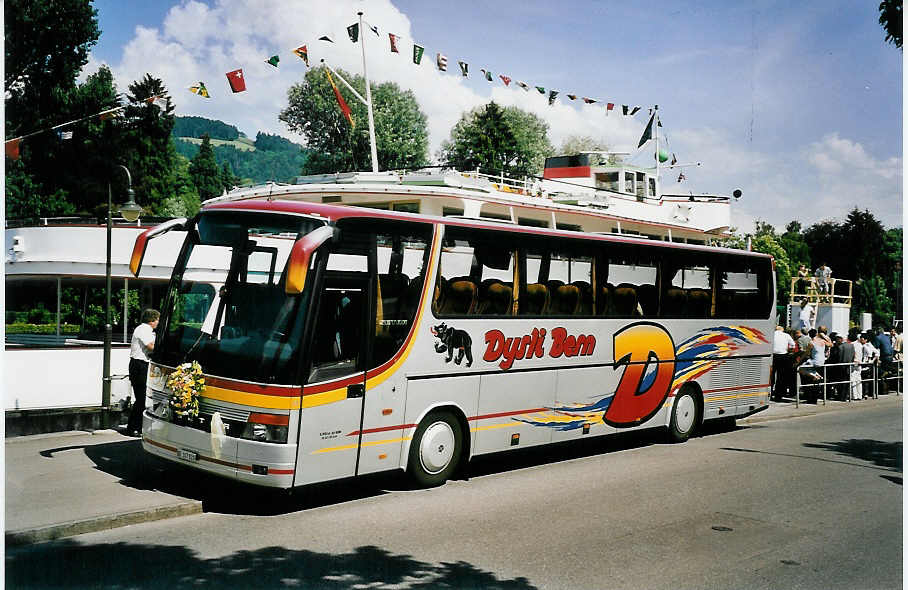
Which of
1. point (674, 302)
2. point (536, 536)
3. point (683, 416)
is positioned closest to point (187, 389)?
point (536, 536)

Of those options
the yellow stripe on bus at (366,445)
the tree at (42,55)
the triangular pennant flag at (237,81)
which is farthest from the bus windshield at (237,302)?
the tree at (42,55)

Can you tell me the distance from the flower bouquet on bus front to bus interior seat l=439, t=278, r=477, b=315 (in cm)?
304

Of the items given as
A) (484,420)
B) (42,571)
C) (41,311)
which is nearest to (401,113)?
(41,311)

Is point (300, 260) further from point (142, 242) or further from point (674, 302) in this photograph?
point (674, 302)

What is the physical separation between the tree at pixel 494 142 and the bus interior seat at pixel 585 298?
61.4 m

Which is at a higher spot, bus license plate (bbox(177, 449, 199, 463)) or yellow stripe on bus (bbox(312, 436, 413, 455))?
yellow stripe on bus (bbox(312, 436, 413, 455))

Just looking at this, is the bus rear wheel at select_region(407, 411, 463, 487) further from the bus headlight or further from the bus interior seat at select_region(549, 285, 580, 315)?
Answer: the bus interior seat at select_region(549, 285, 580, 315)

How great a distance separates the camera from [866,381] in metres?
23.5

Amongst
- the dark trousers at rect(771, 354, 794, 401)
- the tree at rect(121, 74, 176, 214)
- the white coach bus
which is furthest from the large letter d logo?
the tree at rect(121, 74, 176, 214)

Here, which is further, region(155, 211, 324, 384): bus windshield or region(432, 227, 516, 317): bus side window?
region(432, 227, 516, 317): bus side window

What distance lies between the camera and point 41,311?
1599 inches

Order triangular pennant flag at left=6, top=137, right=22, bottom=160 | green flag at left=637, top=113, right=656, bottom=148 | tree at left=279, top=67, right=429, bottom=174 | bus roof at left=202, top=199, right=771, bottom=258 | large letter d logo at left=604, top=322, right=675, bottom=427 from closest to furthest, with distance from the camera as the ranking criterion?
1. bus roof at left=202, top=199, right=771, bottom=258
2. large letter d logo at left=604, top=322, right=675, bottom=427
3. triangular pennant flag at left=6, top=137, right=22, bottom=160
4. green flag at left=637, top=113, right=656, bottom=148
5. tree at left=279, top=67, right=429, bottom=174

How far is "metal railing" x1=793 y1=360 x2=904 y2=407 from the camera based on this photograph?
843 inches

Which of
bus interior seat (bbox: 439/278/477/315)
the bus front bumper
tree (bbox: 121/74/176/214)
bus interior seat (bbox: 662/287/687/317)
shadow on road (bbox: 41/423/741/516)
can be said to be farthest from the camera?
tree (bbox: 121/74/176/214)
